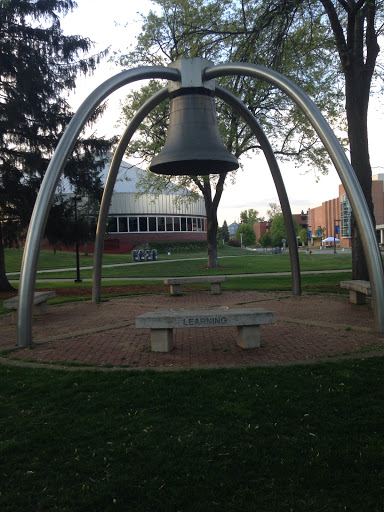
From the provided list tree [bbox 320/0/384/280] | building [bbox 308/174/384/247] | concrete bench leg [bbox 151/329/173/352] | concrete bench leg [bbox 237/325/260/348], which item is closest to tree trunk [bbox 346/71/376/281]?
tree [bbox 320/0/384/280]

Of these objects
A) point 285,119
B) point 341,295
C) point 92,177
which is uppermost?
point 285,119

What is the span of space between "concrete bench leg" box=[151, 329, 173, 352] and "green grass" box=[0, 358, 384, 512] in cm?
112

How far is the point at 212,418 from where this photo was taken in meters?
3.53

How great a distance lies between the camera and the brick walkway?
541cm

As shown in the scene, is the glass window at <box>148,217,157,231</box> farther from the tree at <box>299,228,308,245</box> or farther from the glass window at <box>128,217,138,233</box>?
the tree at <box>299,228,308,245</box>

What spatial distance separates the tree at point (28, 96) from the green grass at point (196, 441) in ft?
34.9

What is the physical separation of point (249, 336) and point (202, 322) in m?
0.70

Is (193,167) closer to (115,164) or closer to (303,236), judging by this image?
(115,164)

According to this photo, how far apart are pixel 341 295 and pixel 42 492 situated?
32.5 ft

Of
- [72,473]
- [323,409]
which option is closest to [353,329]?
[323,409]

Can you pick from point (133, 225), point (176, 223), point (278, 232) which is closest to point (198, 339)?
point (133, 225)

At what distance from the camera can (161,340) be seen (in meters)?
5.84

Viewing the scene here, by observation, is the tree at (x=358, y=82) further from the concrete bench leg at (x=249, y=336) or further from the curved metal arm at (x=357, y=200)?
the concrete bench leg at (x=249, y=336)

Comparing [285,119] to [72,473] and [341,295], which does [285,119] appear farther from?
[72,473]
